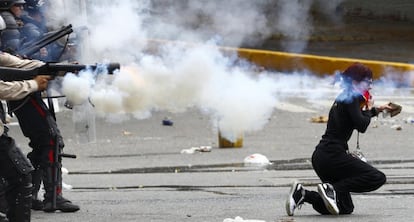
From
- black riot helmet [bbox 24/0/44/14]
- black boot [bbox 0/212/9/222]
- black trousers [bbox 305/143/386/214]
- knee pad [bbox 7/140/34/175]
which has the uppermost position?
black riot helmet [bbox 24/0/44/14]

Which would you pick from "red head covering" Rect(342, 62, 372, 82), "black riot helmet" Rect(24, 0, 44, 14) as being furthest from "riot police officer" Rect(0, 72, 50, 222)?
"red head covering" Rect(342, 62, 372, 82)

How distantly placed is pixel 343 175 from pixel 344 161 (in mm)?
117

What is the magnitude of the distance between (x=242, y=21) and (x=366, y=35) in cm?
1042

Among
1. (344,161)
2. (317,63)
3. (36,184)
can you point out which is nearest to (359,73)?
(344,161)

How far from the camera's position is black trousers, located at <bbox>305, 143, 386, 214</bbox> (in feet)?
29.5

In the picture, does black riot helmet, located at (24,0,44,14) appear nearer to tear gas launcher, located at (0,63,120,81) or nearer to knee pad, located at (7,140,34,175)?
tear gas launcher, located at (0,63,120,81)

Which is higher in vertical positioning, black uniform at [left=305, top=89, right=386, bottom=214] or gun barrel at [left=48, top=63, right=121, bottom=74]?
gun barrel at [left=48, top=63, right=121, bottom=74]

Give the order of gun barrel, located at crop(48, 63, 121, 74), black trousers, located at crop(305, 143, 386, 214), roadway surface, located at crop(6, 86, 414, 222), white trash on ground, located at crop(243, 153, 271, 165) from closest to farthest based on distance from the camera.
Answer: gun barrel, located at crop(48, 63, 121, 74), black trousers, located at crop(305, 143, 386, 214), roadway surface, located at crop(6, 86, 414, 222), white trash on ground, located at crop(243, 153, 271, 165)

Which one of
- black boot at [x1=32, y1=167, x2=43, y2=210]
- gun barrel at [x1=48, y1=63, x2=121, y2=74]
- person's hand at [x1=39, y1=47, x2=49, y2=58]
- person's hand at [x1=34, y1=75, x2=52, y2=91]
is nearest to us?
person's hand at [x1=34, y1=75, x2=52, y2=91]

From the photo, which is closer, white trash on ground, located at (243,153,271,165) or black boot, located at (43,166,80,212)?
black boot, located at (43,166,80,212)

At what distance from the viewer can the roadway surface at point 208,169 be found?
9.30m

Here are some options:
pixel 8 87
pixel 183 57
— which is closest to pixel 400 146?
pixel 183 57

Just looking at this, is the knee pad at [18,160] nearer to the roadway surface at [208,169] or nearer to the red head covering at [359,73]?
the roadway surface at [208,169]

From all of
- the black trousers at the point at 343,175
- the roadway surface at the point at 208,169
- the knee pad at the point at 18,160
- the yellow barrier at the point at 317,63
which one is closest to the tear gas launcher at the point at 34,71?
the knee pad at the point at 18,160
